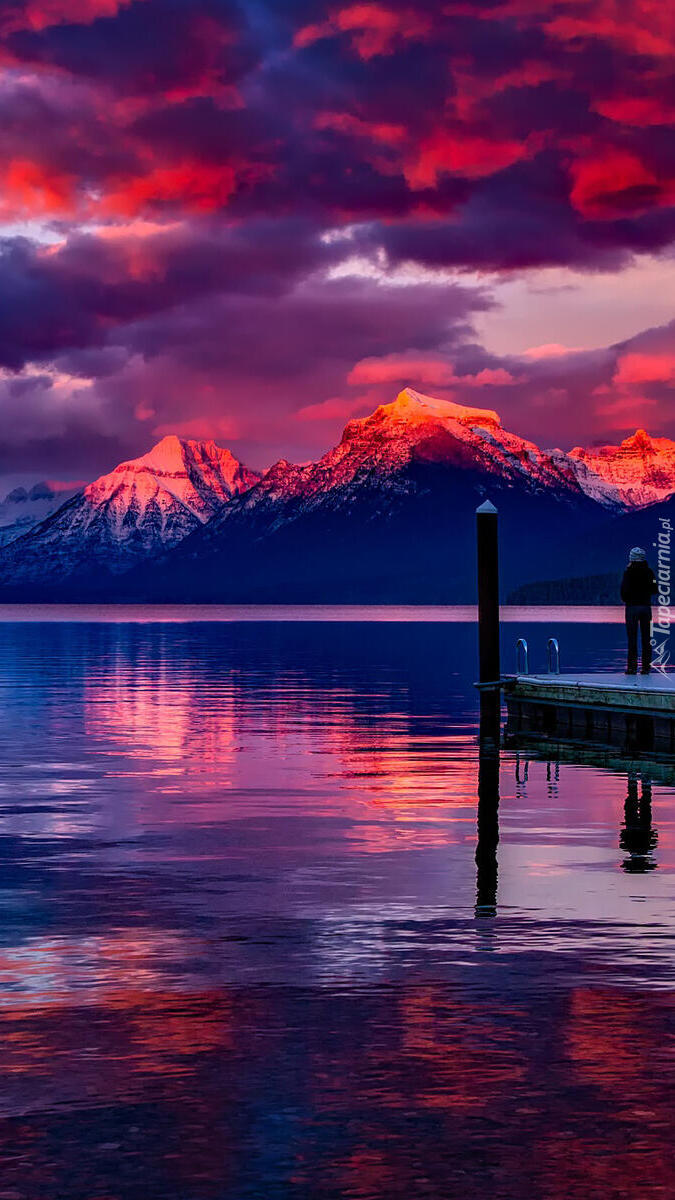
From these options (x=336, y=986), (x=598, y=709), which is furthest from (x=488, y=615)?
(x=336, y=986)

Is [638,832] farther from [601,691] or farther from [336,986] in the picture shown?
[601,691]

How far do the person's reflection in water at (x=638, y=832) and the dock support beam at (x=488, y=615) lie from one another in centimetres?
1509

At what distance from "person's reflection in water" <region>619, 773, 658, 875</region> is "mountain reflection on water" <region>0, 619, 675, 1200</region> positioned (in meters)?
0.12

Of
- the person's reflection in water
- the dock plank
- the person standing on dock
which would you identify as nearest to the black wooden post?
the dock plank

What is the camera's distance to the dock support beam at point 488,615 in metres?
49.6

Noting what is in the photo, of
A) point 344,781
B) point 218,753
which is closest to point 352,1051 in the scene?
point 344,781

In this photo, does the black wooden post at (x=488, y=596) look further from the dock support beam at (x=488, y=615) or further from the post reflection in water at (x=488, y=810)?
the post reflection in water at (x=488, y=810)

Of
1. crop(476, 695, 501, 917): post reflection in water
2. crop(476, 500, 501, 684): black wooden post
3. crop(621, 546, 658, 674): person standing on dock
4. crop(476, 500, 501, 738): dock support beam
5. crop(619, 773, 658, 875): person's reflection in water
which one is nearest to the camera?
crop(476, 695, 501, 917): post reflection in water

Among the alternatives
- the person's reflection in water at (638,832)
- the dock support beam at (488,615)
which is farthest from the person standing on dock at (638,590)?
the person's reflection in water at (638,832)

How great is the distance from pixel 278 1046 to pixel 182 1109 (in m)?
1.74

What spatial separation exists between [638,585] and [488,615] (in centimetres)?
581

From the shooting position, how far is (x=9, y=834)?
27000 mm

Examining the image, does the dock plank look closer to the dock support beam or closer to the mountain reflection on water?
the dock support beam

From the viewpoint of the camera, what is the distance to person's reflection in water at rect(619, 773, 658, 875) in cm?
2323
